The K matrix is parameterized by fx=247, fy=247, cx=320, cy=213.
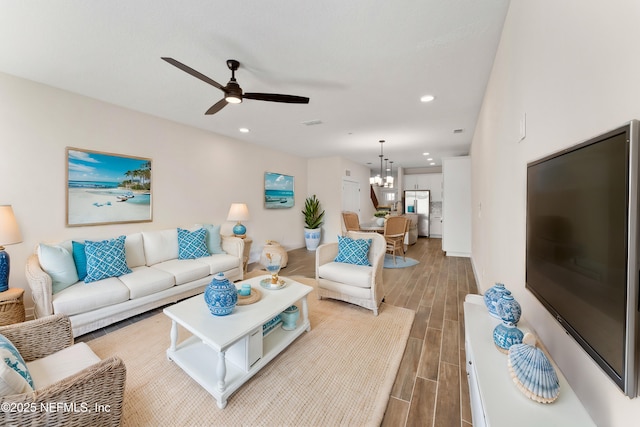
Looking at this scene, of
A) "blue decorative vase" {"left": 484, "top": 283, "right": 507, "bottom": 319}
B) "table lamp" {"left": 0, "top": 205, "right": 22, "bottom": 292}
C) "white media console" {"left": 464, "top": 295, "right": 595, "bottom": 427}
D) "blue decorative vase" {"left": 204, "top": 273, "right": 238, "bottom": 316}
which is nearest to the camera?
"white media console" {"left": 464, "top": 295, "right": 595, "bottom": 427}

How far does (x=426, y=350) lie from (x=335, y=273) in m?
1.21

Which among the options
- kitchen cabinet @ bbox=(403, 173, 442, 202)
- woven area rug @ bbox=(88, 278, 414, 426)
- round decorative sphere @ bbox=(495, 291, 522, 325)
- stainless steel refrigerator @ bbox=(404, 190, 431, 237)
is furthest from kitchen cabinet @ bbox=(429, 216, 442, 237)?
round decorative sphere @ bbox=(495, 291, 522, 325)

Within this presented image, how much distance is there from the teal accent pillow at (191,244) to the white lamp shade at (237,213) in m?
0.88

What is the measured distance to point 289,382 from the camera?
5.89ft

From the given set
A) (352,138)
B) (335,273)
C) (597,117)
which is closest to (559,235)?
(597,117)

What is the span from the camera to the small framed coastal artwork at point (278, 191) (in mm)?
5641

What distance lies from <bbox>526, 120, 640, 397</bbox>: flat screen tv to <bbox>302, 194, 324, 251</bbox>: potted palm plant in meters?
5.57

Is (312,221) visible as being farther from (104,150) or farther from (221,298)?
(221,298)

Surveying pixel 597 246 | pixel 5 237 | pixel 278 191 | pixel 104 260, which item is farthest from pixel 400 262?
pixel 5 237

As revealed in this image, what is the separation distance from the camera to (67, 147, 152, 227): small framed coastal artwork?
293 cm

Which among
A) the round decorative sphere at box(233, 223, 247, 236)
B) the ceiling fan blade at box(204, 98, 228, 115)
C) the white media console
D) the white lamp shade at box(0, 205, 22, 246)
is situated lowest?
the white media console

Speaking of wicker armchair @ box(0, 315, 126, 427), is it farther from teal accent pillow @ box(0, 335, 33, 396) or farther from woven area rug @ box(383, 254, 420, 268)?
woven area rug @ box(383, 254, 420, 268)

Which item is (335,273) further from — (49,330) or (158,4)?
(158,4)

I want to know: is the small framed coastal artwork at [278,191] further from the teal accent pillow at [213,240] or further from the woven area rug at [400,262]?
the woven area rug at [400,262]
